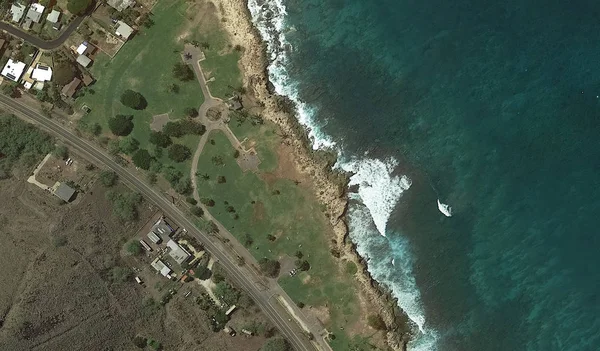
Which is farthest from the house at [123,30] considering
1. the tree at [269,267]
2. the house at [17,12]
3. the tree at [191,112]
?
the tree at [269,267]

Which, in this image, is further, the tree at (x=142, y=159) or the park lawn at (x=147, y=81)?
the park lawn at (x=147, y=81)

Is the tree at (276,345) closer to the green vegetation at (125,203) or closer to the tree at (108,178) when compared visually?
the green vegetation at (125,203)

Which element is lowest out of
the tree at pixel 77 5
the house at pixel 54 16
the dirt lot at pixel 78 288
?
the dirt lot at pixel 78 288

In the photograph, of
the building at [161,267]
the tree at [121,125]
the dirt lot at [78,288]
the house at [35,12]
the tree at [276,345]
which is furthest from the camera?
the house at [35,12]

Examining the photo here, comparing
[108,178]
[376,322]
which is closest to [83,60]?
[108,178]

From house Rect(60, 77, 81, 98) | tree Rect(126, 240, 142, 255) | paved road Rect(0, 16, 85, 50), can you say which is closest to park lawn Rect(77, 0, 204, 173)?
house Rect(60, 77, 81, 98)

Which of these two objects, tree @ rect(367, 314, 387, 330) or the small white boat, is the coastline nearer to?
tree @ rect(367, 314, 387, 330)
